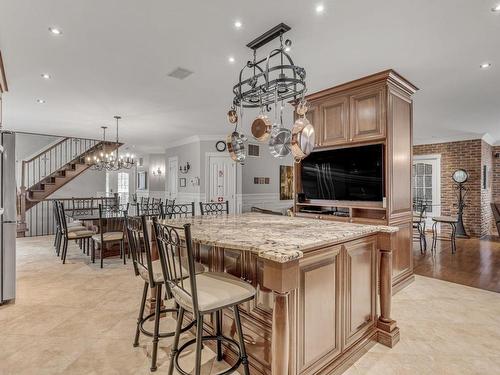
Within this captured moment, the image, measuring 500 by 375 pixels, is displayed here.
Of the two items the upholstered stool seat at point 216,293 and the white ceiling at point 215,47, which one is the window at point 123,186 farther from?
the upholstered stool seat at point 216,293

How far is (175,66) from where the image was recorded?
3.29 m

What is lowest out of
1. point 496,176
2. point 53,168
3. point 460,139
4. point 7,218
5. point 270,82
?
point 7,218

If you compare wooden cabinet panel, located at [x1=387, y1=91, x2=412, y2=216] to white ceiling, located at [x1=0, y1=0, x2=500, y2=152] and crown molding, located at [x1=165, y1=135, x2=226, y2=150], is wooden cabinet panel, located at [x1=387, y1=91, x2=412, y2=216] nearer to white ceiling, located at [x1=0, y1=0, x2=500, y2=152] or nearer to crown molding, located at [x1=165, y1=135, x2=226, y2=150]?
white ceiling, located at [x1=0, y1=0, x2=500, y2=152]

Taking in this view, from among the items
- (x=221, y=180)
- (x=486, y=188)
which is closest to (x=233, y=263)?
(x=221, y=180)

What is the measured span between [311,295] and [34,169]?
9.96 metres

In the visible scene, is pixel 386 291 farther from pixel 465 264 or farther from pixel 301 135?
pixel 465 264

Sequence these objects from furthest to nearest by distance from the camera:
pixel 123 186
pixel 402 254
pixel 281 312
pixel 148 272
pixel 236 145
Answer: pixel 123 186
pixel 402 254
pixel 236 145
pixel 148 272
pixel 281 312

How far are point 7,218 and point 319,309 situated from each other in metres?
3.46

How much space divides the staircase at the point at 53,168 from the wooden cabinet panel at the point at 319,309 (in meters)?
7.06

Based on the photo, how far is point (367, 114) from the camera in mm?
3533

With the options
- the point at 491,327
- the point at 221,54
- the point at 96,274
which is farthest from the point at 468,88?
the point at 96,274

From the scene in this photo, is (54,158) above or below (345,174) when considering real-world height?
above

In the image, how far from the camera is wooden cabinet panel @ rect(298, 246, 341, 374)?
1737mm

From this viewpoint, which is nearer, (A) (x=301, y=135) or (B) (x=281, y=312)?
(B) (x=281, y=312)
